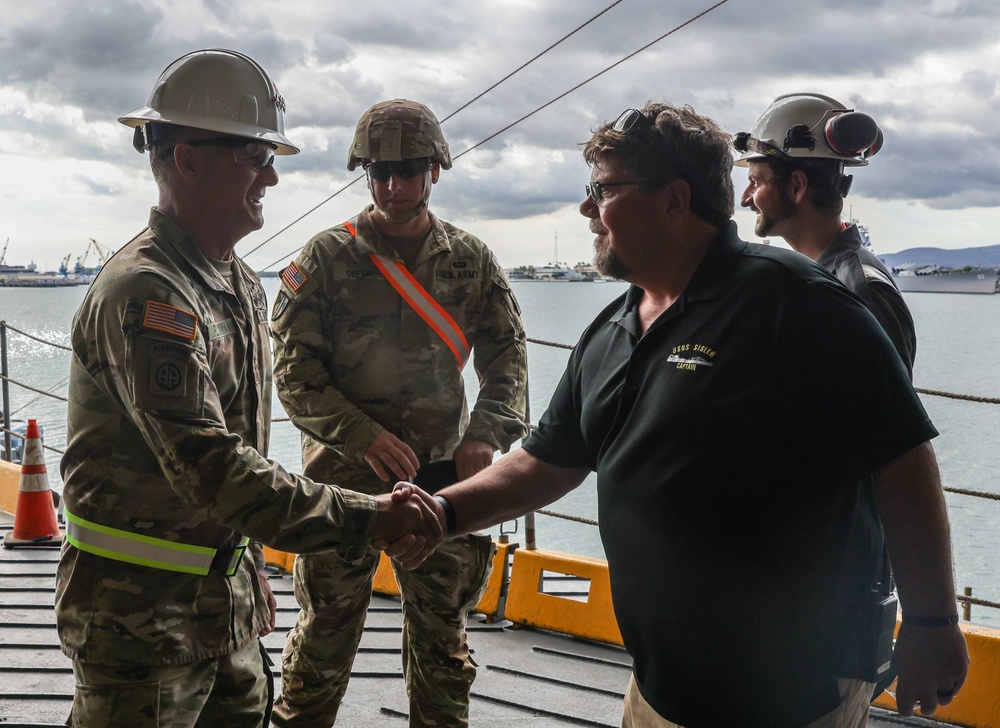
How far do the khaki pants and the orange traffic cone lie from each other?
4580 mm

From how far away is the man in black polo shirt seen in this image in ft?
5.42

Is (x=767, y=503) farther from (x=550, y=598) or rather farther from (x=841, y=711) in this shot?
(x=550, y=598)

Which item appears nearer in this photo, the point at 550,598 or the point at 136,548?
the point at 136,548

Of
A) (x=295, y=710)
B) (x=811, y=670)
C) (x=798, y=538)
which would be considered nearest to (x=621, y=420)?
(x=798, y=538)

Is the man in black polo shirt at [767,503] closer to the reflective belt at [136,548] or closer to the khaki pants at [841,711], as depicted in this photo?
the khaki pants at [841,711]

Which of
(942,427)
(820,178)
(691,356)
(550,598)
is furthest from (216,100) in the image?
(942,427)

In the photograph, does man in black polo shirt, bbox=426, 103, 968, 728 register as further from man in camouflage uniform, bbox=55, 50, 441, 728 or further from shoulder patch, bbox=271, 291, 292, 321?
shoulder patch, bbox=271, 291, 292, 321

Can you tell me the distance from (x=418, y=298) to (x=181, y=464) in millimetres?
1300

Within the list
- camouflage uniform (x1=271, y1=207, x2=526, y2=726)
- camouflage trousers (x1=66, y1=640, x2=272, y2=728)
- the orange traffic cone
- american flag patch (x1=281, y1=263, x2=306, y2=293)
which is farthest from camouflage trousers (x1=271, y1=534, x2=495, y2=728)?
the orange traffic cone

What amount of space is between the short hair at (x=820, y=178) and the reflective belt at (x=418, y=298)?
1.15 m

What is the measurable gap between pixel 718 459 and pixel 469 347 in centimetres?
155

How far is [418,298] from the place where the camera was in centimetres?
299

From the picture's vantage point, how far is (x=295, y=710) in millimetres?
2928

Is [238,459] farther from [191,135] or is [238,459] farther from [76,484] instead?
[191,135]
